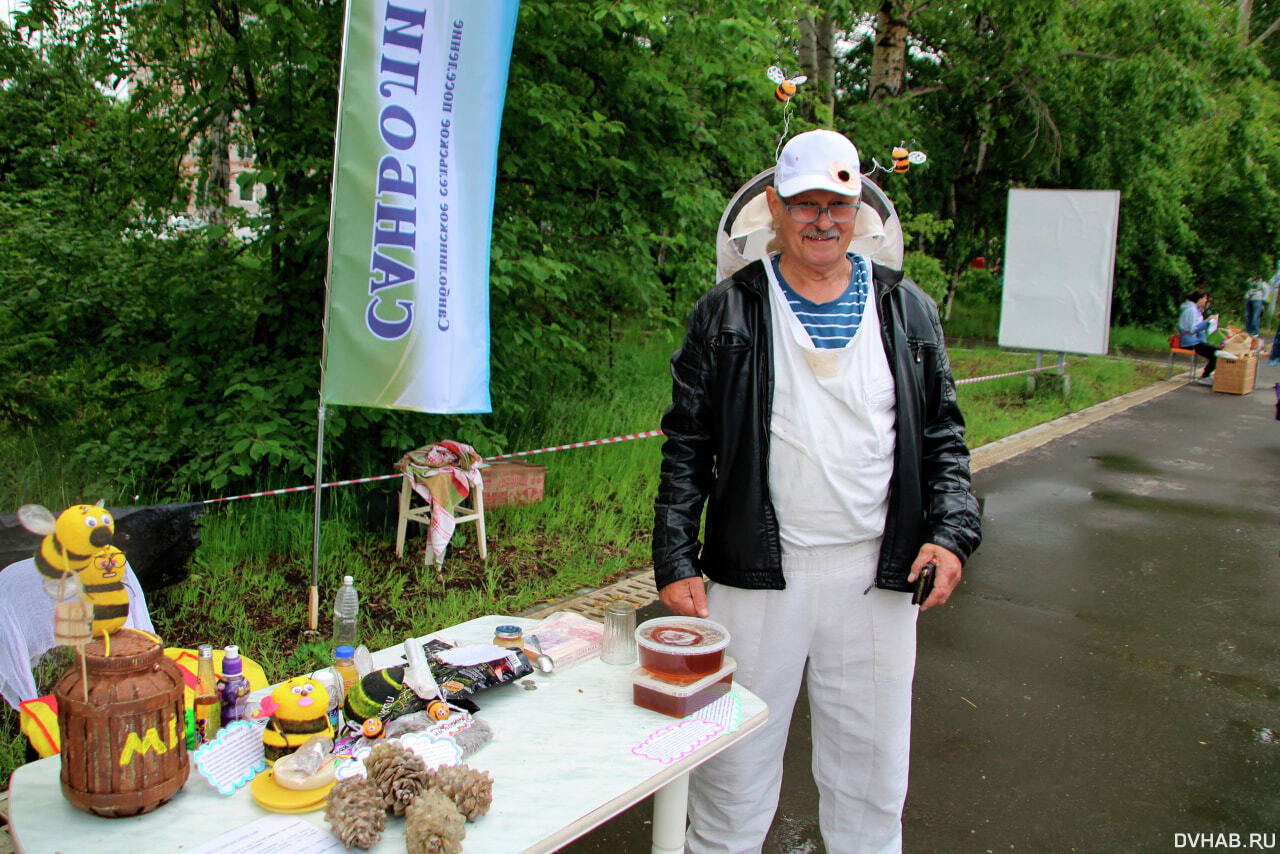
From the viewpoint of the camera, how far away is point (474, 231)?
16.0 feet

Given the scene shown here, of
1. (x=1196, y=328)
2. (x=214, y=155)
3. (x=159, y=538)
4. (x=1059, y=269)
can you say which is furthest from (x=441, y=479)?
(x=1196, y=328)

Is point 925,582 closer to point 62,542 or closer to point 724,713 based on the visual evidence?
point 724,713

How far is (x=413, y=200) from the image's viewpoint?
4617mm

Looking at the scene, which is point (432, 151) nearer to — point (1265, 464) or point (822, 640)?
point (822, 640)

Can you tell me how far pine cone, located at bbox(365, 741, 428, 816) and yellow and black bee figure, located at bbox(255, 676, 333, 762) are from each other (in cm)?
18

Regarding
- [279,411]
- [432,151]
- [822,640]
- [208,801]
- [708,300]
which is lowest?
[208,801]

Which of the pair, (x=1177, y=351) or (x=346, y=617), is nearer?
(x=346, y=617)

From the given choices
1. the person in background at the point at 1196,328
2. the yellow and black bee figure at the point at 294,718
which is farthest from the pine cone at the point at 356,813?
the person in background at the point at 1196,328

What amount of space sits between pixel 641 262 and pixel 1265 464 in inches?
296

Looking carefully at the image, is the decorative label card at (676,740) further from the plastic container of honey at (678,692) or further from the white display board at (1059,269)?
the white display board at (1059,269)

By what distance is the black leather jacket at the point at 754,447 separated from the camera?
256cm

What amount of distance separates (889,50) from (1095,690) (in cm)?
1242

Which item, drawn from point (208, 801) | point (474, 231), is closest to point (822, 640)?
point (208, 801)

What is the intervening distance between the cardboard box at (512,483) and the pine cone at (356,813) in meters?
4.58
